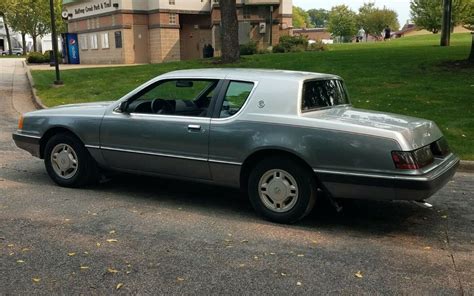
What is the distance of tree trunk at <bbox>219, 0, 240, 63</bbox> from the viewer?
1989cm

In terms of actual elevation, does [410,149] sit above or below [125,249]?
above

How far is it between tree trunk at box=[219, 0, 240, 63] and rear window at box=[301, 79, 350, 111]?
13990 millimetres

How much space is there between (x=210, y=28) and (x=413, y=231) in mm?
36394

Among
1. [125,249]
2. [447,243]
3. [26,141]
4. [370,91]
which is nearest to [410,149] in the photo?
[447,243]

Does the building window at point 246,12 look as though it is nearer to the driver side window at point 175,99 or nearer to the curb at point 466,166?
the curb at point 466,166

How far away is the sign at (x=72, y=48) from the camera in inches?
1601

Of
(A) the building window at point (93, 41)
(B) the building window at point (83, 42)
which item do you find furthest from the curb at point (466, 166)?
(B) the building window at point (83, 42)

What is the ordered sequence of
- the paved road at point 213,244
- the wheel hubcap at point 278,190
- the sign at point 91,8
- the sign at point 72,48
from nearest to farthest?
the paved road at point 213,244, the wheel hubcap at point 278,190, the sign at point 91,8, the sign at point 72,48

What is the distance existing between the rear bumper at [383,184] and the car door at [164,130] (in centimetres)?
135

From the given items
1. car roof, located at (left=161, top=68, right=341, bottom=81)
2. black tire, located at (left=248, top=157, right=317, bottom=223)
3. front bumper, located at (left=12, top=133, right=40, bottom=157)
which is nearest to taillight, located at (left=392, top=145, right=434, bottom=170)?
black tire, located at (left=248, top=157, right=317, bottom=223)

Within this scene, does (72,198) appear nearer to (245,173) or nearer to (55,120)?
(55,120)

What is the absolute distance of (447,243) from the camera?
4879 mm

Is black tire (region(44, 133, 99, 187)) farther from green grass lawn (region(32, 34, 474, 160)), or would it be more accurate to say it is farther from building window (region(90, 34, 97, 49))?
building window (region(90, 34, 97, 49))

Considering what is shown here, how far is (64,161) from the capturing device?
→ 654 cm
